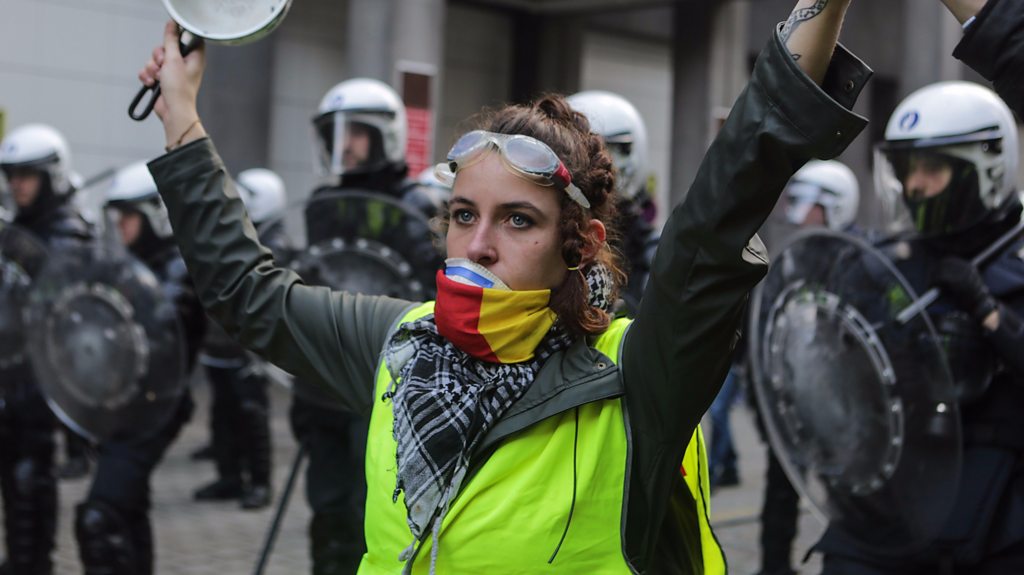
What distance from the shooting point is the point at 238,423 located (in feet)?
26.6

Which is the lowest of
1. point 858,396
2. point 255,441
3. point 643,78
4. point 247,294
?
point 255,441

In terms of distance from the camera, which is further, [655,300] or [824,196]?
[824,196]

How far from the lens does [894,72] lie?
21.0 metres

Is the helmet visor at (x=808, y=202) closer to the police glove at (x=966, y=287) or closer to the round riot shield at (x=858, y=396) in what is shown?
the round riot shield at (x=858, y=396)

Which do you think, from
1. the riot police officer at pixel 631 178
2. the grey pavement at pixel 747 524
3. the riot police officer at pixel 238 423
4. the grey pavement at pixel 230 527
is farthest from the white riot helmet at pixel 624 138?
the riot police officer at pixel 238 423

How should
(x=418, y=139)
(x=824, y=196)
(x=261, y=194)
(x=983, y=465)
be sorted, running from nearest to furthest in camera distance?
(x=983, y=465), (x=824, y=196), (x=261, y=194), (x=418, y=139)

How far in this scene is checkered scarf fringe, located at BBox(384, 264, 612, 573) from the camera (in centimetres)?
192

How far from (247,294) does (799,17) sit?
1.19 meters

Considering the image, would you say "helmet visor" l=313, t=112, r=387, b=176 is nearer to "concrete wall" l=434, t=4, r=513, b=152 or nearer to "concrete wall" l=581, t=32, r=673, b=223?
"concrete wall" l=434, t=4, r=513, b=152

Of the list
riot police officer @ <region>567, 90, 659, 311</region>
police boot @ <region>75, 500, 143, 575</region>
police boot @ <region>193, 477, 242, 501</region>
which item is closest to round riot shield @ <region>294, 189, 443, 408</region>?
riot police officer @ <region>567, 90, 659, 311</region>

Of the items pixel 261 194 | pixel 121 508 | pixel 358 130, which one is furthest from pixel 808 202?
pixel 121 508

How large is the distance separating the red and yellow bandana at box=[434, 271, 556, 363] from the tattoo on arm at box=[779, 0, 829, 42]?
575 mm

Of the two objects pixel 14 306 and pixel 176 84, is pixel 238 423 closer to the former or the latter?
pixel 14 306

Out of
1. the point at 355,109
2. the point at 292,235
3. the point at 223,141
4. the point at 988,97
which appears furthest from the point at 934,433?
the point at 223,141
